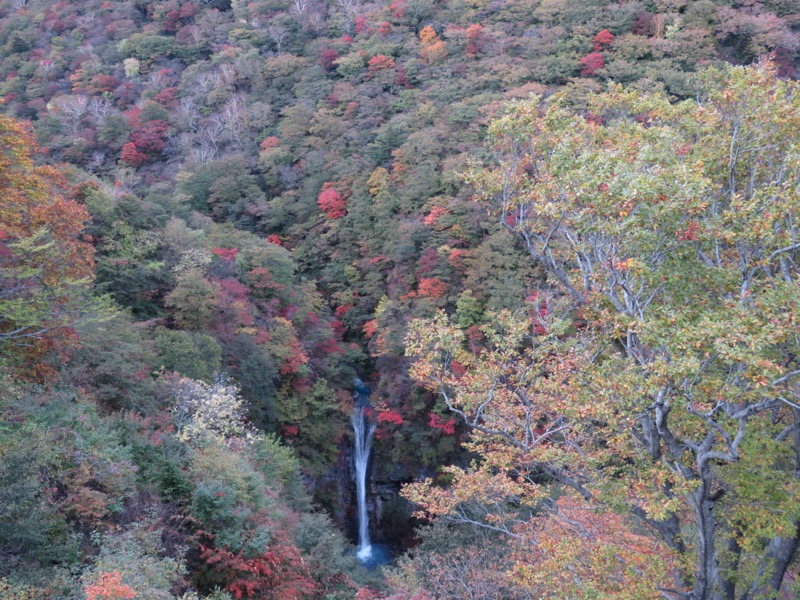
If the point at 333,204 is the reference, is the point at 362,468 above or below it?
below

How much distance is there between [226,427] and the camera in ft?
48.9

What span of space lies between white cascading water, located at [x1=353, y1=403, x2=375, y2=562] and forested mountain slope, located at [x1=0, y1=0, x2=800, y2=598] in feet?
2.44

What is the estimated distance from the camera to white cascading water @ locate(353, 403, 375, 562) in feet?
74.1

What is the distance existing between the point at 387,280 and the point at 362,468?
932 cm

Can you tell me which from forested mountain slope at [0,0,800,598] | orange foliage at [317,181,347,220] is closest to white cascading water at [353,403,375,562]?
forested mountain slope at [0,0,800,598]

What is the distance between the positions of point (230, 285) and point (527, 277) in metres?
12.3

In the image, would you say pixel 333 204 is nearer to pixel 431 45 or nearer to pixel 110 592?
pixel 431 45

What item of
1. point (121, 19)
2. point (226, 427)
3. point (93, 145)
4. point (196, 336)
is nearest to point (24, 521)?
point (226, 427)

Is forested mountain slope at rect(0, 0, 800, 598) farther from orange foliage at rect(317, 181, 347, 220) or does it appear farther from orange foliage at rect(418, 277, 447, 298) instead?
orange foliage at rect(317, 181, 347, 220)

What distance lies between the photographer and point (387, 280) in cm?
2694

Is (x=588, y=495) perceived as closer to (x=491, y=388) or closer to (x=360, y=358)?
(x=491, y=388)

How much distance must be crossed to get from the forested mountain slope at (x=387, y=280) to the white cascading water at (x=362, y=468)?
744 millimetres

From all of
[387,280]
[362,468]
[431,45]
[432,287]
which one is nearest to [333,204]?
[387,280]

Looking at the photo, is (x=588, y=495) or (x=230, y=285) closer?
(x=588, y=495)
